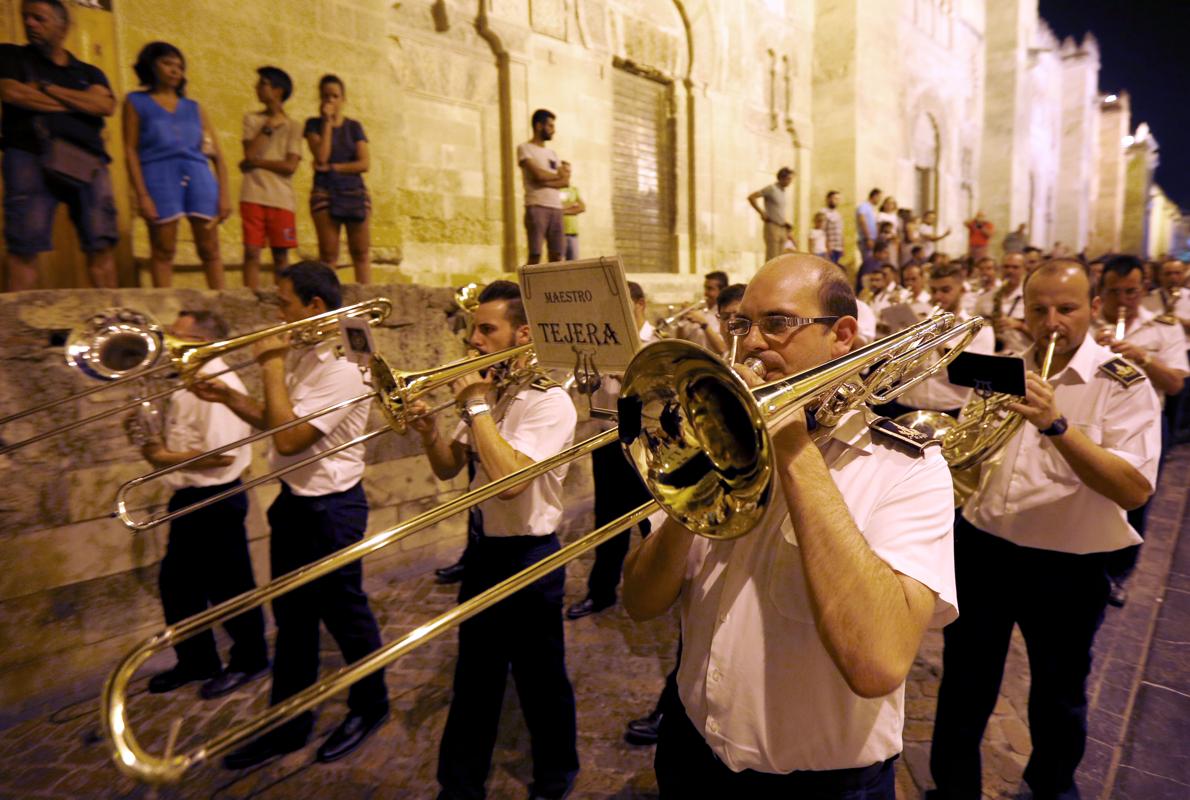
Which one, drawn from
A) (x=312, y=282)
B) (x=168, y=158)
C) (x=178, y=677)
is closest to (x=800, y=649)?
(x=312, y=282)

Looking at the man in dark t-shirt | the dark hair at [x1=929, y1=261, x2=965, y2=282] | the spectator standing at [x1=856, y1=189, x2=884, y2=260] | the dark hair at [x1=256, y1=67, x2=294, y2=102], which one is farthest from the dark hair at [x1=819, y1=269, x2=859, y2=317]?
the spectator standing at [x1=856, y1=189, x2=884, y2=260]

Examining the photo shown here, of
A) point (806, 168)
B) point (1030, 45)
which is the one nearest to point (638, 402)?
point (806, 168)

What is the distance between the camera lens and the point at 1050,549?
234 centimetres

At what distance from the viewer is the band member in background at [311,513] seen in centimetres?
303

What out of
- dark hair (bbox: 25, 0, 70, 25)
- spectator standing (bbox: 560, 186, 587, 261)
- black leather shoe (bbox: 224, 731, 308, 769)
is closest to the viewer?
black leather shoe (bbox: 224, 731, 308, 769)

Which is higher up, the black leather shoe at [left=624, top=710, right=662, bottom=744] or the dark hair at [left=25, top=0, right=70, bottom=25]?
the dark hair at [left=25, top=0, right=70, bottom=25]

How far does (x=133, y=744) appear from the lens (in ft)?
3.48

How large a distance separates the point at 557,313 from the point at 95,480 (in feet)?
11.1

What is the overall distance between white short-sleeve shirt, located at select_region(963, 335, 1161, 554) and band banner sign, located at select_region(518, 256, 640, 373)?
1.63 m

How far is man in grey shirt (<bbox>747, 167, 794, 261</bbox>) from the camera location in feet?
36.7

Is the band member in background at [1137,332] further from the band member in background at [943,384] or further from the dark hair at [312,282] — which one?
the dark hair at [312,282]

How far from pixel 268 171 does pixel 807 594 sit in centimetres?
592

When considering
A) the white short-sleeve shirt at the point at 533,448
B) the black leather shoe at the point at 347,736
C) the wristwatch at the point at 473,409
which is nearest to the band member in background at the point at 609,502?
the black leather shoe at the point at 347,736

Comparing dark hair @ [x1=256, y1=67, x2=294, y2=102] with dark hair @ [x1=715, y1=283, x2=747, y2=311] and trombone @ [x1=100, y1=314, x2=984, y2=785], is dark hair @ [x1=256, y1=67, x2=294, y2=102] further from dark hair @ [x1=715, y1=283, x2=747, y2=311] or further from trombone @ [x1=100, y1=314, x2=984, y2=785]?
trombone @ [x1=100, y1=314, x2=984, y2=785]
